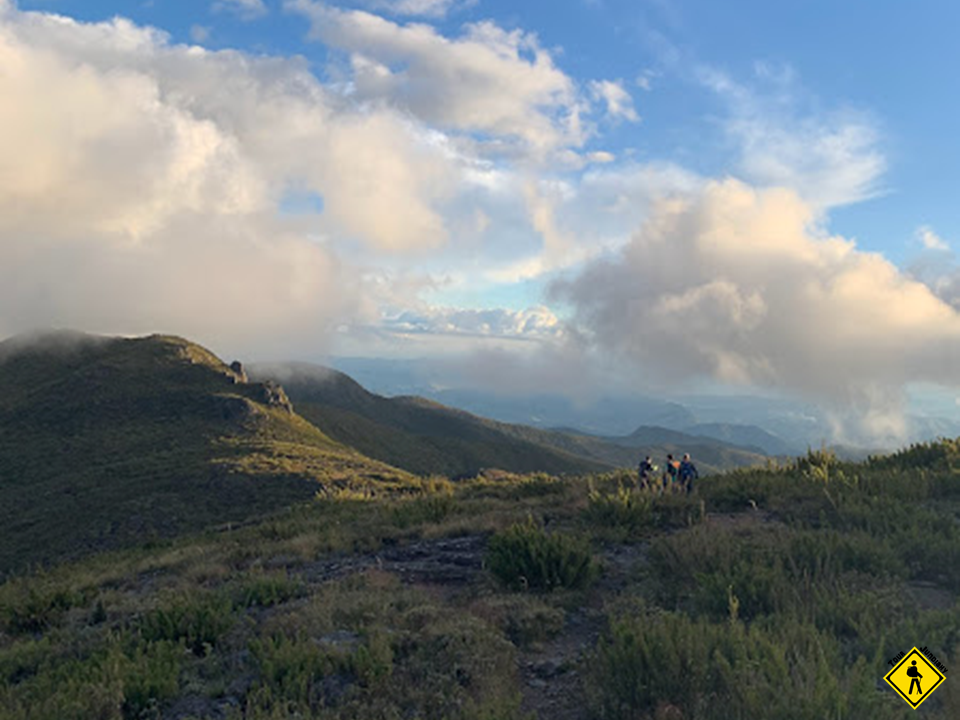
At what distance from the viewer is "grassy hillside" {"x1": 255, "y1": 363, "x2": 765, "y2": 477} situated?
98.2 meters

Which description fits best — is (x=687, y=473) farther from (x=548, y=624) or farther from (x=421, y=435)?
(x=421, y=435)

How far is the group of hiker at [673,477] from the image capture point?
15497mm

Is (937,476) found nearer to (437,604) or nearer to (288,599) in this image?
(437,604)

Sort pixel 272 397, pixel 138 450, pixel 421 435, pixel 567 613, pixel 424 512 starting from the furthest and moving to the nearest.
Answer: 1. pixel 421 435
2. pixel 272 397
3. pixel 138 450
4. pixel 424 512
5. pixel 567 613

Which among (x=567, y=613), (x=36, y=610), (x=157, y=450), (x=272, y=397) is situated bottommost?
(x=157, y=450)

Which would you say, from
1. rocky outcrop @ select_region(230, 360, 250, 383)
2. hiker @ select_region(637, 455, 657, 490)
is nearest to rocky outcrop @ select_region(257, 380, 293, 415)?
rocky outcrop @ select_region(230, 360, 250, 383)

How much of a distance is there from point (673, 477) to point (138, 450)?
5762 centimetres

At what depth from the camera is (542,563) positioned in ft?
27.9

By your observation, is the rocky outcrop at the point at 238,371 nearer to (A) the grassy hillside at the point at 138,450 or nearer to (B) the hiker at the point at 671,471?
(A) the grassy hillside at the point at 138,450

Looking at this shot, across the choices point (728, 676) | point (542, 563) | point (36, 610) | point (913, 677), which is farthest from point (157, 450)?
point (913, 677)

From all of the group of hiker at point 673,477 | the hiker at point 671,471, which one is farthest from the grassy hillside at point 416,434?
the hiker at point 671,471

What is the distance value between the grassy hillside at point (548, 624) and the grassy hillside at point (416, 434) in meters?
66.5

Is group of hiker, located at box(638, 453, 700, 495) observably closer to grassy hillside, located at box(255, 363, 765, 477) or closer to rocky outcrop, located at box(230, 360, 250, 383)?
grassy hillside, located at box(255, 363, 765, 477)

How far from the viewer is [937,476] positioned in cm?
1257
